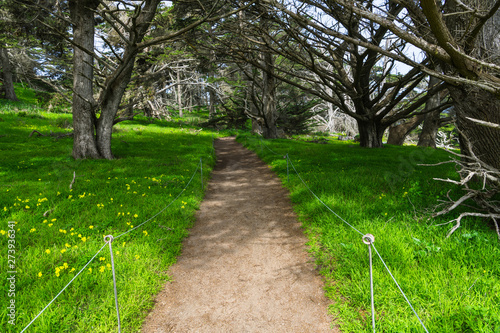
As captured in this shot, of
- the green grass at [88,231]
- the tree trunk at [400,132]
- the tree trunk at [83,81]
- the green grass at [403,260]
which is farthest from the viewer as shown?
the tree trunk at [400,132]

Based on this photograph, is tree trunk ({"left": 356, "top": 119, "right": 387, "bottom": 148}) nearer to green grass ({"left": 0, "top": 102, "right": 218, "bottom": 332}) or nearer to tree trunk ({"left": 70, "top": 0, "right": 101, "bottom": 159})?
green grass ({"left": 0, "top": 102, "right": 218, "bottom": 332})

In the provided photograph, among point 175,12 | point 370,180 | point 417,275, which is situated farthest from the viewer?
point 175,12

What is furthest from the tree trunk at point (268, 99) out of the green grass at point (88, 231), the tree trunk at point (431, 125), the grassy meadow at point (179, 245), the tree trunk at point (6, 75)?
the tree trunk at point (6, 75)

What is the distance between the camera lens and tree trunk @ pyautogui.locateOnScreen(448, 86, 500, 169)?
4109 mm

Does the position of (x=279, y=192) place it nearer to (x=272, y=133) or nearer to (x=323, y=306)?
(x=323, y=306)

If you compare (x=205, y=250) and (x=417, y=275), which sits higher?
(x=417, y=275)

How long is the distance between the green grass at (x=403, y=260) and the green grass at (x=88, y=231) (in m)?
2.58

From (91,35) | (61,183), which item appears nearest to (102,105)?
(91,35)

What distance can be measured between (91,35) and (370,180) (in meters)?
10.5

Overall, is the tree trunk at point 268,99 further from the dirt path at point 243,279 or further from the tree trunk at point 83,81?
the dirt path at point 243,279

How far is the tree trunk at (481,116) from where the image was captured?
411 centimetres

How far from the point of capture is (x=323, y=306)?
3.27 meters

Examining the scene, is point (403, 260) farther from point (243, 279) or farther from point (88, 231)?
point (88, 231)

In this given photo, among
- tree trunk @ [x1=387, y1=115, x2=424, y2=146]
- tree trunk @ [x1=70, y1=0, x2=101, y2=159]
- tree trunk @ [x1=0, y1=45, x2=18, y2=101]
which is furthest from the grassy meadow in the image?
tree trunk @ [x1=0, y1=45, x2=18, y2=101]
